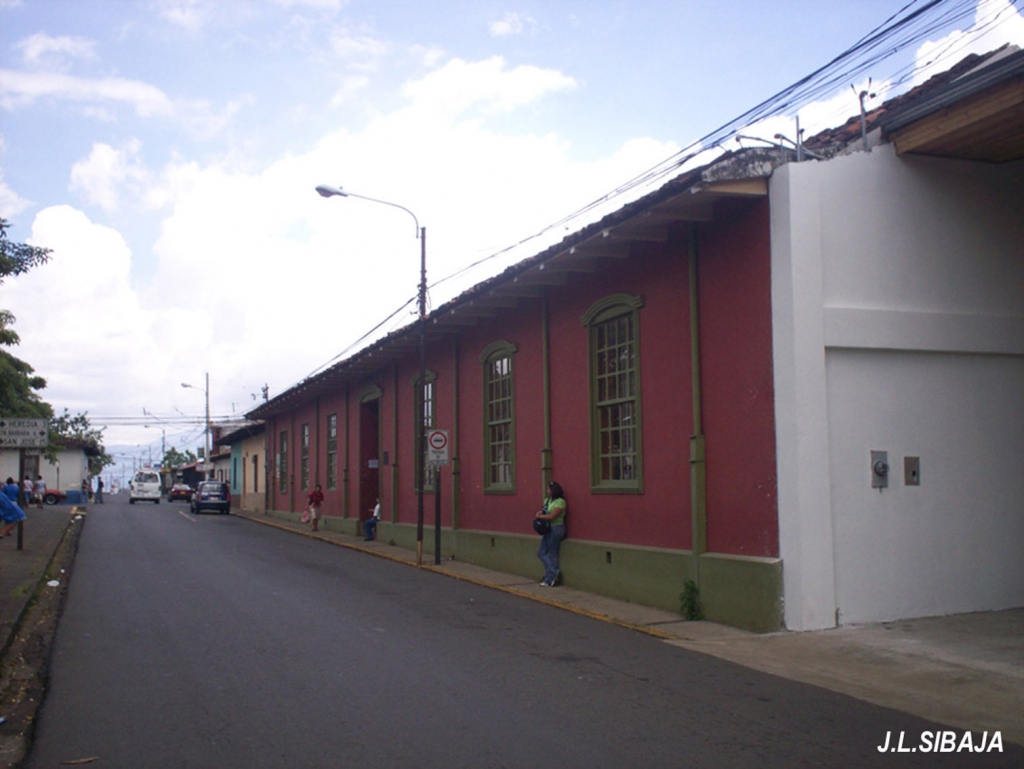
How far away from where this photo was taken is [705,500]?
11.1 metres

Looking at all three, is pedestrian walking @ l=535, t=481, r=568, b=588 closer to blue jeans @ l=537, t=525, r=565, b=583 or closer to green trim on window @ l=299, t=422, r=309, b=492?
blue jeans @ l=537, t=525, r=565, b=583

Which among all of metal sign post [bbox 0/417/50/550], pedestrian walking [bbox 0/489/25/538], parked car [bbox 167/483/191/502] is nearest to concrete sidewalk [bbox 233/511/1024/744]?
metal sign post [bbox 0/417/50/550]

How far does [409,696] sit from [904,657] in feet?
14.7

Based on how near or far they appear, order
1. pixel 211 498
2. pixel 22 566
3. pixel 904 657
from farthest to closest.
Answer: pixel 211 498 → pixel 22 566 → pixel 904 657

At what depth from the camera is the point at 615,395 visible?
13.3m

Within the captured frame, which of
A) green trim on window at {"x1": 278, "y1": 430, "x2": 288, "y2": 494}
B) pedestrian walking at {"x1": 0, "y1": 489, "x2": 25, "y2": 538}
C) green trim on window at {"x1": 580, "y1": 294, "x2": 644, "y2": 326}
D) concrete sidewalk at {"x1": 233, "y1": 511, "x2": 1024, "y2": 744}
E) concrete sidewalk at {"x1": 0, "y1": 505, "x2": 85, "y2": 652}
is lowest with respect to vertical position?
concrete sidewalk at {"x1": 233, "y1": 511, "x2": 1024, "y2": 744}

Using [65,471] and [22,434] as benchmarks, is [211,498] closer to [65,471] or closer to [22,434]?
[22,434]

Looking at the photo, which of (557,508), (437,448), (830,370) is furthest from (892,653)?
(437,448)

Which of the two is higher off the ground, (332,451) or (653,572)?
(332,451)

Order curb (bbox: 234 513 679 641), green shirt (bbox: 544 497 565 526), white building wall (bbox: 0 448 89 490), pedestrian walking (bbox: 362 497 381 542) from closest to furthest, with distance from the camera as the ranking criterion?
curb (bbox: 234 513 679 641), green shirt (bbox: 544 497 565 526), pedestrian walking (bbox: 362 497 381 542), white building wall (bbox: 0 448 89 490)

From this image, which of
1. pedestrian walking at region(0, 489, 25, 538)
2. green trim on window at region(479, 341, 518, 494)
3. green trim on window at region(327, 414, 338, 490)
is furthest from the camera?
green trim on window at region(327, 414, 338, 490)

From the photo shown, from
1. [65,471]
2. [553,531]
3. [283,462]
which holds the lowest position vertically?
[553,531]

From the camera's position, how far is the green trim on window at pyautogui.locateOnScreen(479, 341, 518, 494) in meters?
16.4

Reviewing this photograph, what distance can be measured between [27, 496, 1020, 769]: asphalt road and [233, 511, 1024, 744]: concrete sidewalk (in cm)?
33
